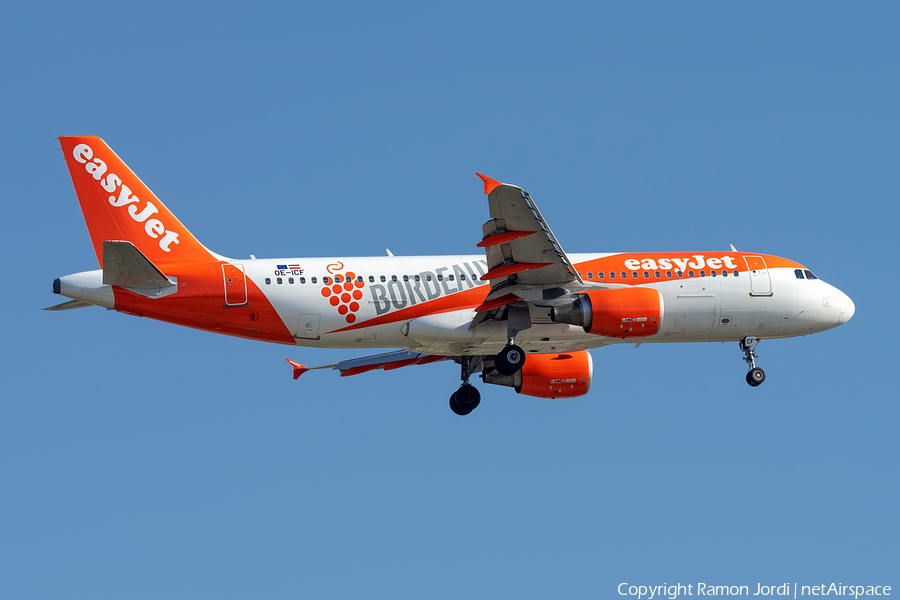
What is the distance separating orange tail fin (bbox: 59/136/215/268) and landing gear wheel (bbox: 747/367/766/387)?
19.7m

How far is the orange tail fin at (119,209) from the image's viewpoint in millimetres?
34844

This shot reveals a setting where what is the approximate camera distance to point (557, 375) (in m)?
40.2

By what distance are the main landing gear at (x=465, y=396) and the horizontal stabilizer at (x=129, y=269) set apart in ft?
39.2

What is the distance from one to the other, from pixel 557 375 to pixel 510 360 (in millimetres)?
5512

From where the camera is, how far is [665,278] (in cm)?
3738

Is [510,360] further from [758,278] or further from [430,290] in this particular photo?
[758,278]

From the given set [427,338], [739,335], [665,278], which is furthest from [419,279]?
[739,335]

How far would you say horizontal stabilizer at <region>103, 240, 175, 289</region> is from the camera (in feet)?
105

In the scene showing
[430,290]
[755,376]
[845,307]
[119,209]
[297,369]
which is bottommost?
[297,369]

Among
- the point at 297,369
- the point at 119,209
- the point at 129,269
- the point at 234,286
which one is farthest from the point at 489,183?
the point at 297,369

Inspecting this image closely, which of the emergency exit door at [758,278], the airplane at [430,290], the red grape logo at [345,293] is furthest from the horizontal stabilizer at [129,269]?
the emergency exit door at [758,278]

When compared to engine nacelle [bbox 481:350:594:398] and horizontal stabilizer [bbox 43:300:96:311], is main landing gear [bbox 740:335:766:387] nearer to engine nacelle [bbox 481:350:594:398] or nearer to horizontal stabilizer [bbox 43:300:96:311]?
engine nacelle [bbox 481:350:594:398]

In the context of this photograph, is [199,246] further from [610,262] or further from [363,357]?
[610,262]

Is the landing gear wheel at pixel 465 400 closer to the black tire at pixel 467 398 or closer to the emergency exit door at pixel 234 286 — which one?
the black tire at pixel 467 398
